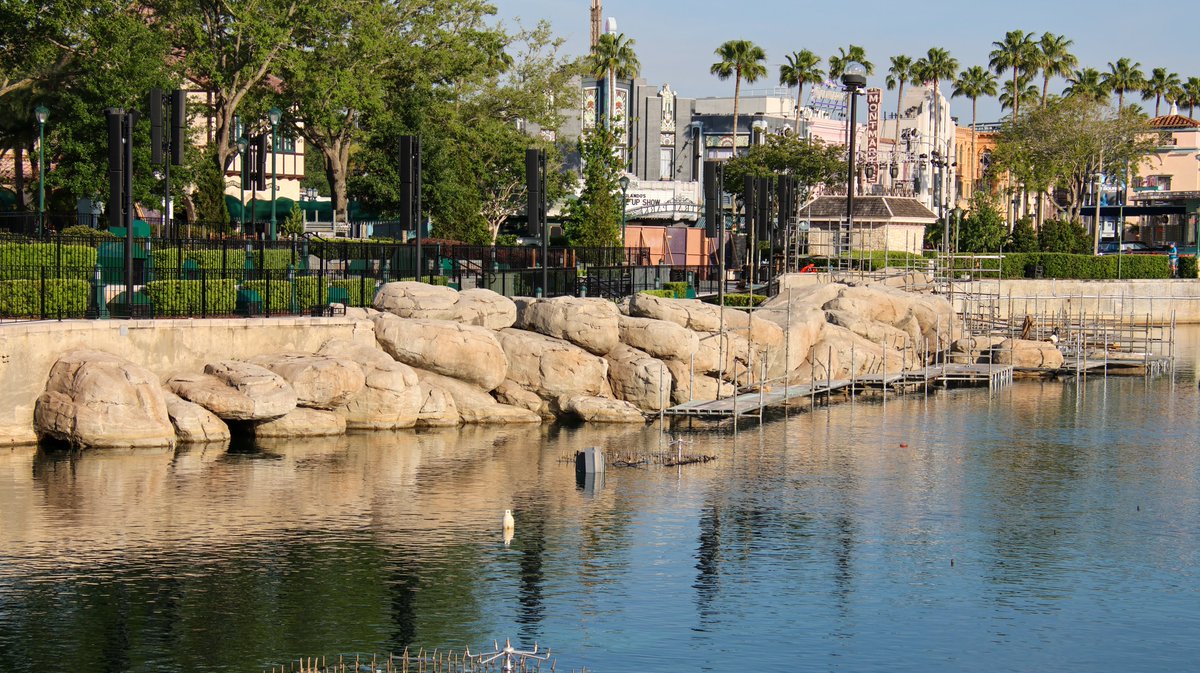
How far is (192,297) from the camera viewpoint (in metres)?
A: 40.2

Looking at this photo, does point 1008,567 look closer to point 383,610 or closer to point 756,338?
point 383,610

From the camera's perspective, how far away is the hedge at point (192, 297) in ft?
131

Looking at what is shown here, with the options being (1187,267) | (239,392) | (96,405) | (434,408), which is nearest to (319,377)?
(239,392)

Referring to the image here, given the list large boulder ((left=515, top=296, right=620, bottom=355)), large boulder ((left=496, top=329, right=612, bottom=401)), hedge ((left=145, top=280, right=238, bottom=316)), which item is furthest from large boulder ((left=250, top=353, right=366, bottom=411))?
large boulder ((left=515, top=296, right=620, bottom=355))

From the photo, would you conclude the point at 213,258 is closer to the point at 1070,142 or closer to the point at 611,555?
the point at 611,555

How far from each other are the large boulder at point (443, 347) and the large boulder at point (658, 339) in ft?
14.7

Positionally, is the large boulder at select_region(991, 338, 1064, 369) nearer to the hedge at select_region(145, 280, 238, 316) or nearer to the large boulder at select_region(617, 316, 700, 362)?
the large boulder at select_region(617, 316, 700, 362)

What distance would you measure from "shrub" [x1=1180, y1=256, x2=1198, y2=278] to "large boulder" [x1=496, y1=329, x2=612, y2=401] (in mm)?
64639

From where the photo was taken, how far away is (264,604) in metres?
23.4

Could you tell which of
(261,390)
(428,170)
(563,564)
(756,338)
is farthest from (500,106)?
(563,564)

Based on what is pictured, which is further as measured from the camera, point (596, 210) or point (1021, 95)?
point (1021, 95)

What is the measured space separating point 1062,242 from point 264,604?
7996 centimetres

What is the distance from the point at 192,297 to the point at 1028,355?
35.3 m

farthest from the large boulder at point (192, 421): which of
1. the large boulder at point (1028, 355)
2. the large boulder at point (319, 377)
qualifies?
the large boulder at point (1028, 355)
